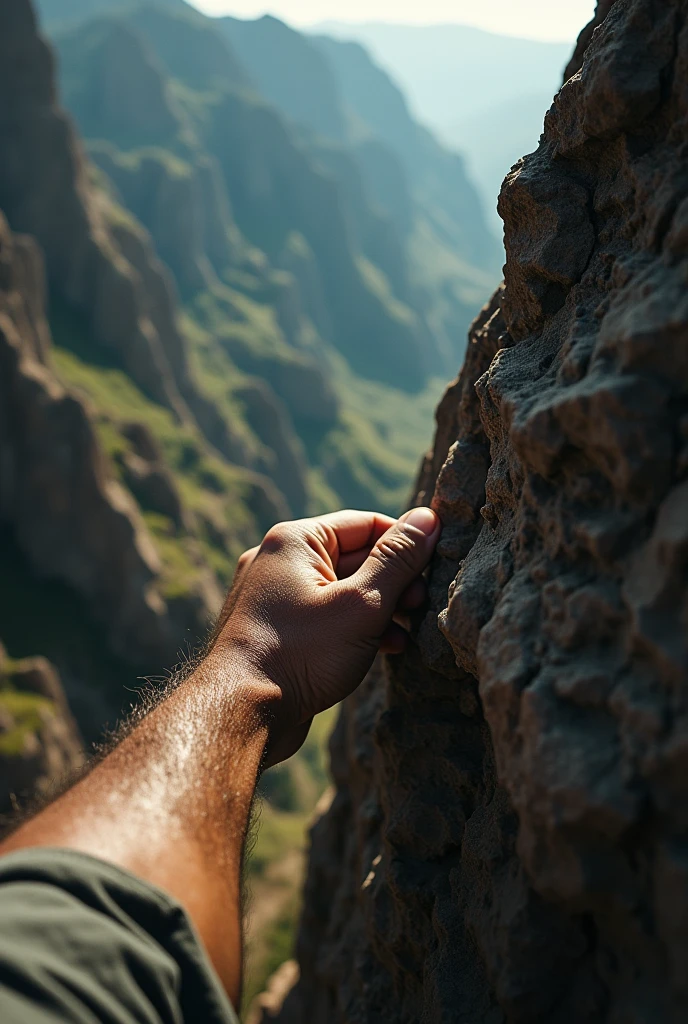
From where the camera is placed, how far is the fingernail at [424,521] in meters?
3.54

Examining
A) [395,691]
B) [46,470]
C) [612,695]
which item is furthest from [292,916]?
[612,695]

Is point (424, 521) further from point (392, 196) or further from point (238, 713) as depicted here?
point (392, 196)

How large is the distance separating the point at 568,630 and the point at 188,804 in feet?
4.23

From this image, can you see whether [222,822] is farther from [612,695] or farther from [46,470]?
[46,470]

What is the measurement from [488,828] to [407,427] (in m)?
98.1

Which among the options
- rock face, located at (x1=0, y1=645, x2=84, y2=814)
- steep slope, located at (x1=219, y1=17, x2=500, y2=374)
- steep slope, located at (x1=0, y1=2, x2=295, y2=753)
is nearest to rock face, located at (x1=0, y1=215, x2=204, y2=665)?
steep slope, located at (x1=0, y1=2, x2=295, y2=753)

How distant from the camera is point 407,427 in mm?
100062

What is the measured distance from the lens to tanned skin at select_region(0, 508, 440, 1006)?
7.75 feet

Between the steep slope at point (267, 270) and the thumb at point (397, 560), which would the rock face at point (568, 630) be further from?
the steep slope at point (267, 270)

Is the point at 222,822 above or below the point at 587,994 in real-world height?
above

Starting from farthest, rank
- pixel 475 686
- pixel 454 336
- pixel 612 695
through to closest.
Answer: pixel 454 336 < pixel 475 686 < pixel 612 695

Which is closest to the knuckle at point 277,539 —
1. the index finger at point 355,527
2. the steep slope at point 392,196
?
the index finger at point 355,527

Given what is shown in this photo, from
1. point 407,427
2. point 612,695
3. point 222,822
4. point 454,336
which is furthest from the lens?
point 454,336

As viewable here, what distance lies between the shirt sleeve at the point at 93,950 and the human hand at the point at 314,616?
1.19m
